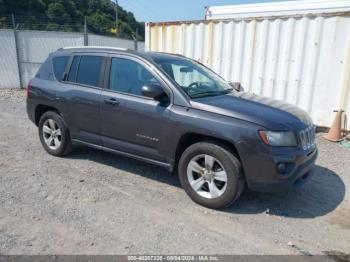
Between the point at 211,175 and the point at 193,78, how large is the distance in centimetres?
149

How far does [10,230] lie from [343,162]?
199 inches

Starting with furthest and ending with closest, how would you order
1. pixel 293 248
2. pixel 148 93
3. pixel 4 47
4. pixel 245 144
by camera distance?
1. pixel 4 47
2. pixel 148 93
3. pixel 245 144
4. pixel 293 248

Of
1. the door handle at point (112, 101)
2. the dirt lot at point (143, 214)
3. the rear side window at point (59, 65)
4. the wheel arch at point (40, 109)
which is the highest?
the rear side window at point (59, 65)

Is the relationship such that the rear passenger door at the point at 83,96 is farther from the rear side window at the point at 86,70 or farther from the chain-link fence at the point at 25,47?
the chain-link fence at the point at 25,47

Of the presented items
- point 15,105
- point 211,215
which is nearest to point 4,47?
point 15,105

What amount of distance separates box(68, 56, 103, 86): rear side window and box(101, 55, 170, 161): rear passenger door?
24cm

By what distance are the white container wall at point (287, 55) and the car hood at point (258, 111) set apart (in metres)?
3.02

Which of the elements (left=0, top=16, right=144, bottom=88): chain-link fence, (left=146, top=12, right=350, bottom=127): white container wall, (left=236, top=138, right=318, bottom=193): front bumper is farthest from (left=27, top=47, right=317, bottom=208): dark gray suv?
(left=0, top=16, right=144, bottom=88): chain-link fence

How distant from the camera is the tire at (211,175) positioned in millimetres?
3475

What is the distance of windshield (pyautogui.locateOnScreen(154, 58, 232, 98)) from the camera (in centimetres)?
402

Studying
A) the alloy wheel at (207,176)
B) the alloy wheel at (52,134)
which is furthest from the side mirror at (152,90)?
the alloy wheel at (52,134)

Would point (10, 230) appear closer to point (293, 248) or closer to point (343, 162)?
point (293, 248)

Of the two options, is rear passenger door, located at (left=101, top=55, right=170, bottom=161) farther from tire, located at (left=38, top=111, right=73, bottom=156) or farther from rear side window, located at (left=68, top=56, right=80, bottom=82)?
tire, located at (left=38, top=111, right=73, bottom=156)

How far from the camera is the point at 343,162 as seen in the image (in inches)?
207
